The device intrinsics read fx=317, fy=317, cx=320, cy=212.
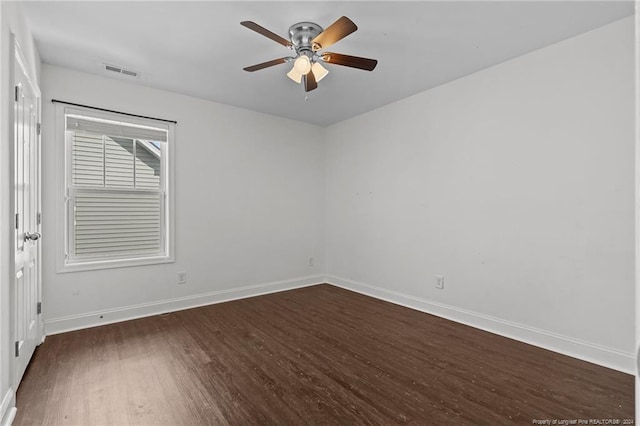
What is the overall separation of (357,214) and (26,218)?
3.63 metres

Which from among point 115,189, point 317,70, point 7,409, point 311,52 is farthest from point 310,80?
point 7,409

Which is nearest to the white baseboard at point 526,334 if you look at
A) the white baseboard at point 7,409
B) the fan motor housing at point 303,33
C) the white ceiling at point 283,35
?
the white ceiling at point 283,35

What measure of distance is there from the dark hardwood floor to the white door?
0.81ft

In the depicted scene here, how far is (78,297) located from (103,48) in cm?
243

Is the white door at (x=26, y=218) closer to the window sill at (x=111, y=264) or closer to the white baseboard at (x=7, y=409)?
the white baseboard at (x=7, y=409)

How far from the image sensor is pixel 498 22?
95.3 inches

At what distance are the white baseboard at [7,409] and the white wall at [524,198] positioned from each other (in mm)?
3572

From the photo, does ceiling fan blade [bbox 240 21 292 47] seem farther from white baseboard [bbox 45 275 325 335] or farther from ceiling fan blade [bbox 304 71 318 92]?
white baseboard [bbox 45 275 325 335]

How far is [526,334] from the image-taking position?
291cm

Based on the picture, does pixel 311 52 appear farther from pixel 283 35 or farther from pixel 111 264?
pixel 111 264

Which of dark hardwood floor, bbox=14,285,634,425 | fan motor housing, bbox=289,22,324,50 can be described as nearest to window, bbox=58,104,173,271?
dark hardwood floor, bbox=14,285,634,425

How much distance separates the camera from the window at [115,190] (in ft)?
10.8

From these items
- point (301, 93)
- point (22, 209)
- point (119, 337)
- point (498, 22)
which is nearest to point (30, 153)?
point (22, 209)

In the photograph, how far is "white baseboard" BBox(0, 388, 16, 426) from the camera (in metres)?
1.72
